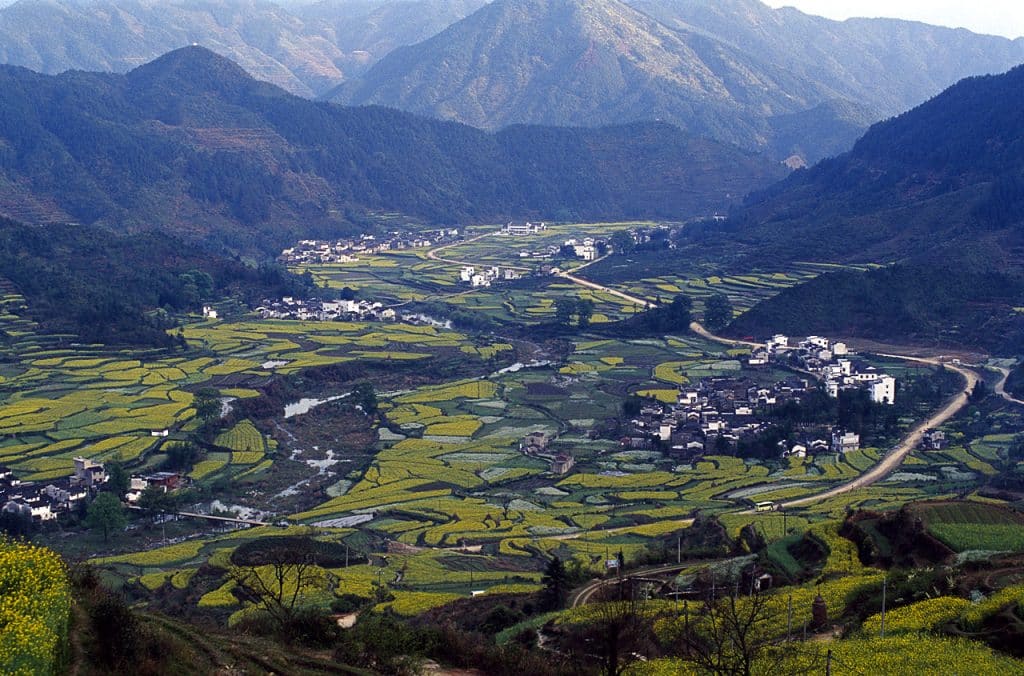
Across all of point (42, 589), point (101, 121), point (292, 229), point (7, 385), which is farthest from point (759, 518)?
point (101, 121)

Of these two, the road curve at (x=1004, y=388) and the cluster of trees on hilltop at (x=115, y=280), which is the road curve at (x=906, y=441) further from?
the cluster of trees on hilltop at (x=115, y=280)

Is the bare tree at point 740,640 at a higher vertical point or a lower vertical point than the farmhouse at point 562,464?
higher

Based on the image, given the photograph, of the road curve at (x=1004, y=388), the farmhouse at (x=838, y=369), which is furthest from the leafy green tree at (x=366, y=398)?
the road curve at (x=1004, y=388)

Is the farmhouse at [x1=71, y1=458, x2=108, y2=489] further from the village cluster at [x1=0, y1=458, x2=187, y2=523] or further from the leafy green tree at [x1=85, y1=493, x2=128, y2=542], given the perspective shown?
the leafy green tree at [x1=85, y1=493, x2=128, y2=542]

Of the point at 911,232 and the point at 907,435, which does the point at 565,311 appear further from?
the point at 907,435

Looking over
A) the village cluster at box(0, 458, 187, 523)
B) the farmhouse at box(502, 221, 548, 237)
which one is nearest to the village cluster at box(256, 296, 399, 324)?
the village cluster at box(0, 458, 187, 523)
